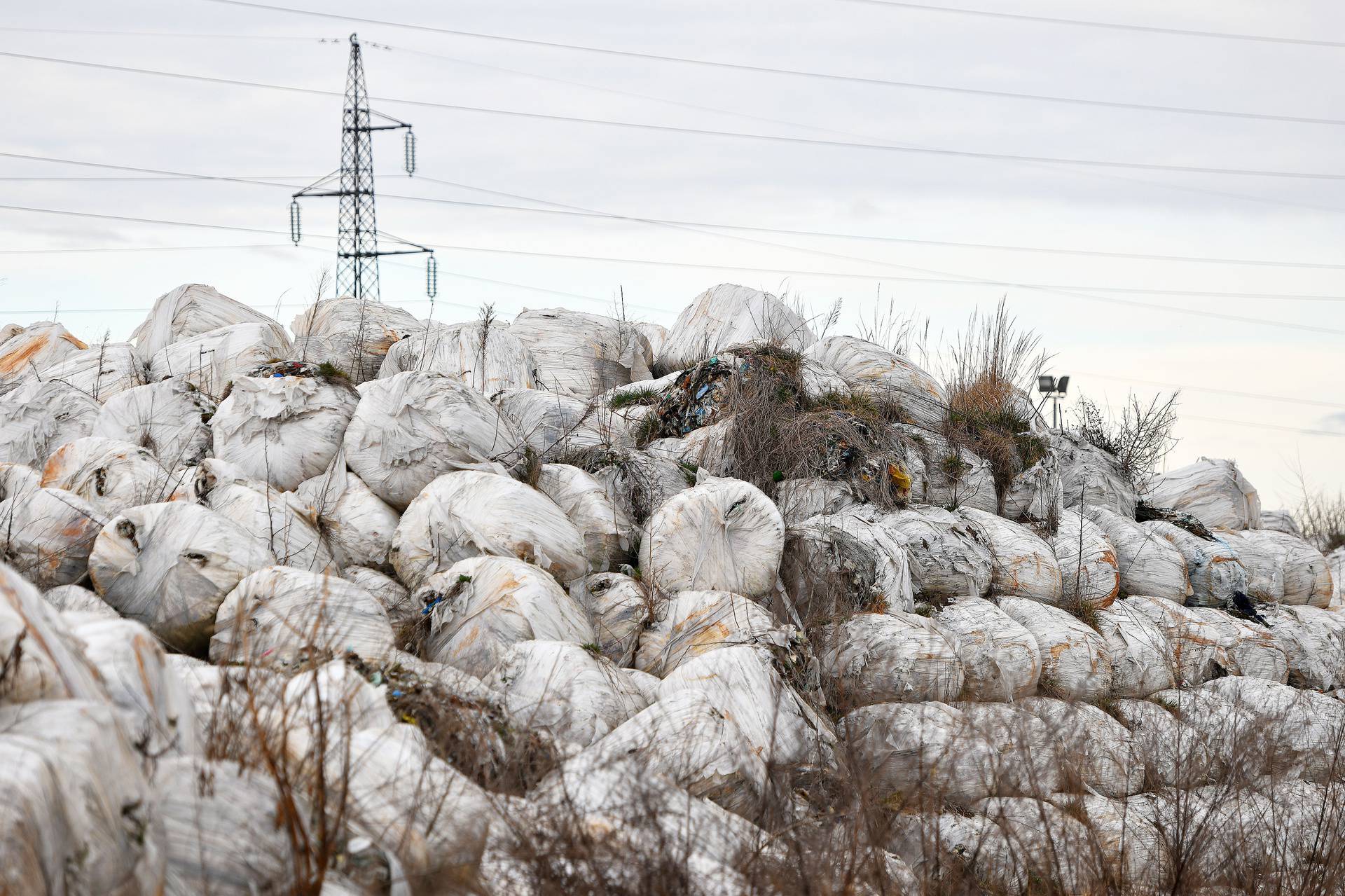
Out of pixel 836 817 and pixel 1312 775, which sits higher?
pixel 836 817

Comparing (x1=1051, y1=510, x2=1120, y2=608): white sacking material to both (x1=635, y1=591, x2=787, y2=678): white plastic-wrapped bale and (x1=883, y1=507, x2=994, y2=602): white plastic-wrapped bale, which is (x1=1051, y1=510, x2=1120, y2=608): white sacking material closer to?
(x1=883, y1=507, x2=994, y2=602): white plastic-wrapped bale

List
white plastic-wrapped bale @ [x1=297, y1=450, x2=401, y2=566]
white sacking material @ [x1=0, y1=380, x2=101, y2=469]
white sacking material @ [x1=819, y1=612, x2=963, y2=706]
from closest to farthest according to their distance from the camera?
white sacking material @ [x1=819, y1=612, x2=963, y2=706], white plastic-wrapped bale @ [x1=297, y1=450, x2=401, y2=566], white sacking material @ [x1=0, y1=380, x2=101, y2=469]

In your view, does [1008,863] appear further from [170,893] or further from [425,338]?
[425,338]

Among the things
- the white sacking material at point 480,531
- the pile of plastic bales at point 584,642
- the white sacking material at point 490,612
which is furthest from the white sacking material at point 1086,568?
Answer: the white sacking material at point 490,612

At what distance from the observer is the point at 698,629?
4570mm

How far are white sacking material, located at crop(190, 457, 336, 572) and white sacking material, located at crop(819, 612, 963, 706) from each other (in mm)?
2192

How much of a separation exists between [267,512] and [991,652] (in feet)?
11.1

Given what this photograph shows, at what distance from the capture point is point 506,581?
14.1ft

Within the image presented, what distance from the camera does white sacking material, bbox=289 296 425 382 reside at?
24.3 ft

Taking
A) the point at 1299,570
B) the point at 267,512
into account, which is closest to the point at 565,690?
the point at 267,512

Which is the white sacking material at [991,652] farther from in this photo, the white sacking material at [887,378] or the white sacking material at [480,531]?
the white sacking material at [887,378]

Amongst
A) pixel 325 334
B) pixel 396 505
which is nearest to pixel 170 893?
pixel 396 505

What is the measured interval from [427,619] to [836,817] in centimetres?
183

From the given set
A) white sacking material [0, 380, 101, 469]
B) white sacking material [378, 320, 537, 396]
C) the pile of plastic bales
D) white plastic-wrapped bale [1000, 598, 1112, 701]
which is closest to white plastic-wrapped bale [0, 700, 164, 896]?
A: the pile of plastic bales
